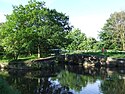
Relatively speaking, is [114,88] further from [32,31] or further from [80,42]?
[80,42]

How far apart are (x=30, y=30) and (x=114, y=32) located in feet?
108

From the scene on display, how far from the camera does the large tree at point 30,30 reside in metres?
55.5

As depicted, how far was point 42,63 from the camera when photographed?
54.9 meters

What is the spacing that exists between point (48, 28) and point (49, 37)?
162 centimetres

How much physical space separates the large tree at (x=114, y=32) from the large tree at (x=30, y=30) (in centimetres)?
2611

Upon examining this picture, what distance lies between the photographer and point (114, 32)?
82688 mm

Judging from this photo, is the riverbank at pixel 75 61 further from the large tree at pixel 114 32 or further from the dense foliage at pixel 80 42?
the dense foliage at pixel 80 42

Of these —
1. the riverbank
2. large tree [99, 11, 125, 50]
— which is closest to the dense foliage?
Result: large tree [99, 11, 125, 50]

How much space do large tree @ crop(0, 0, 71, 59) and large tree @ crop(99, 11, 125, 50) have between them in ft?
85.7

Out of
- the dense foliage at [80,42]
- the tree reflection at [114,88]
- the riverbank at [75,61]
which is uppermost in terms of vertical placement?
the dense foliage at [80,42]

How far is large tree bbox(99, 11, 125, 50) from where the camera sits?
8094 cm

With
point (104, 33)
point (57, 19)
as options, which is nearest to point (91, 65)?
point (57, 19)

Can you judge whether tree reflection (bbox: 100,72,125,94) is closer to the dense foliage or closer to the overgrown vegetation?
the overgrown vegetation

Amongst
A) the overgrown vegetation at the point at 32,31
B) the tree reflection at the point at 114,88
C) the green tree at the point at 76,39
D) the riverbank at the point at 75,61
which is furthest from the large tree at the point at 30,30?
the green tree at the point at 76,39
